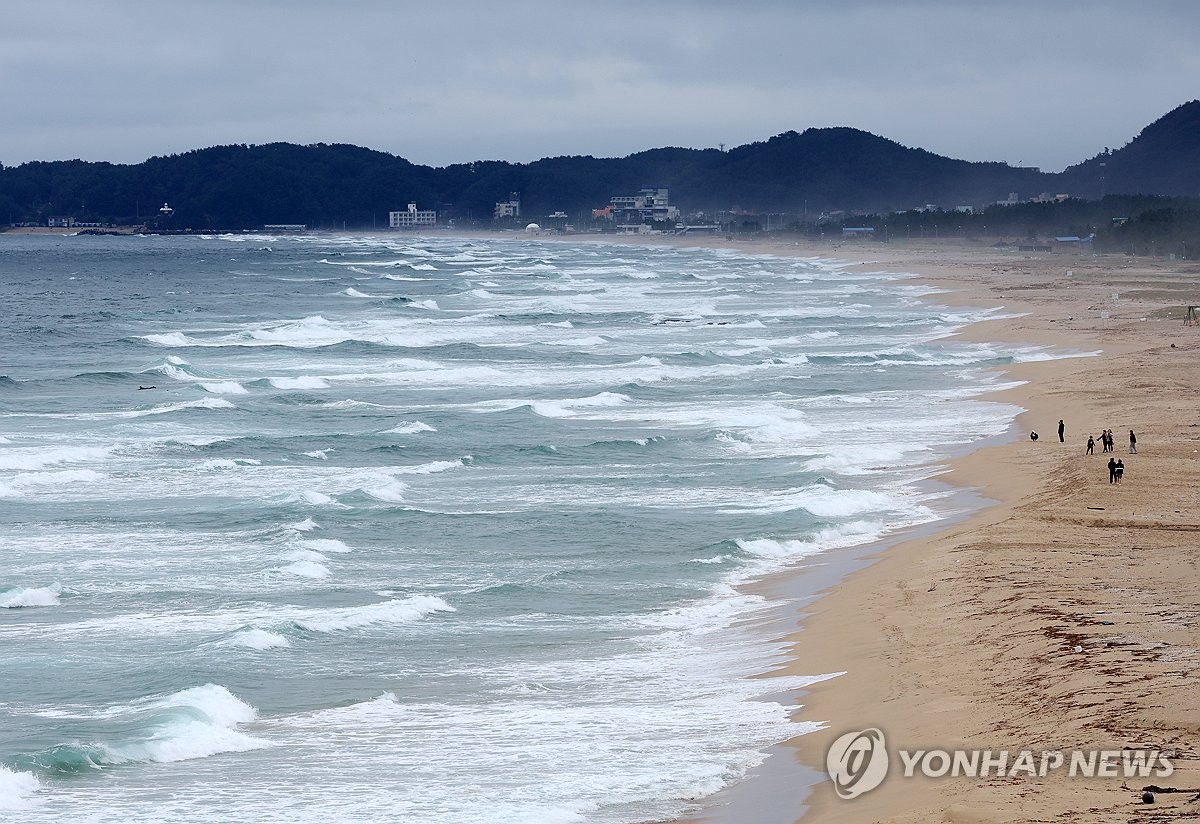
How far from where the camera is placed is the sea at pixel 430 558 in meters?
16.3

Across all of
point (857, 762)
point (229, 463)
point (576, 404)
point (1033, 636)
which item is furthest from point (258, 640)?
point (576, 404)

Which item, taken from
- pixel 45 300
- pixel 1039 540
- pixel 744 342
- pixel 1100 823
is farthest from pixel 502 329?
pixel 1100 823

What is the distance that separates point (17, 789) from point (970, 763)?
32.2 ft

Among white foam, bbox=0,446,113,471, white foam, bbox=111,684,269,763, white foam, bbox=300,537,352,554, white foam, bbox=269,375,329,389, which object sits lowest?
white foam, bbox=111,684,269,763

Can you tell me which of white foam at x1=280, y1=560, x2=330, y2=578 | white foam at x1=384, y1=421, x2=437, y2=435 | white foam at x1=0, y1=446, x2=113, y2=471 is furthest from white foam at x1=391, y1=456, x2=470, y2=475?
white foam at x1=280, y1=560, x2=330, y2=578

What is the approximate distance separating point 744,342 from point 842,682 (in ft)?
160

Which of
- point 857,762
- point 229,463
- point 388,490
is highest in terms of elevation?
point 229,463

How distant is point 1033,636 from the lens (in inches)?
699

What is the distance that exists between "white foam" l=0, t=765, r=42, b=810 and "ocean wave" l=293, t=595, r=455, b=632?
5988 millimetres

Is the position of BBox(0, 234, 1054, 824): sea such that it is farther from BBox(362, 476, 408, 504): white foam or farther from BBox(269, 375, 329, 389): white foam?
BBox(269, 375, 329, 389): white foam

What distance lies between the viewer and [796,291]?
102m

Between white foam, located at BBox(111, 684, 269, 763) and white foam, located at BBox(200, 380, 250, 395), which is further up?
white foam, located at BBox(200, 380, 250, 395)

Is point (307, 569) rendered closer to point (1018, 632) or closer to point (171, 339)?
point (1018, 632)

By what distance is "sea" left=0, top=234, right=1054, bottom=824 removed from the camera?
16.3 m
